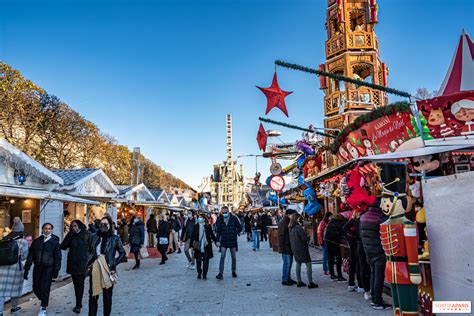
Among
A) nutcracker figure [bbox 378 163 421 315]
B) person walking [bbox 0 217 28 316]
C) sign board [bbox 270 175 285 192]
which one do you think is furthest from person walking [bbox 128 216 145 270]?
nutcracker figure [bbox 378 163 421 315]

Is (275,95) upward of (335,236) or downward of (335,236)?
upward

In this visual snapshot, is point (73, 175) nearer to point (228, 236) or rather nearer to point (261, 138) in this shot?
point (228, 236)

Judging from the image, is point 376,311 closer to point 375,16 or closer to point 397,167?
point 397,167

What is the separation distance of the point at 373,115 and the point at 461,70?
289cm

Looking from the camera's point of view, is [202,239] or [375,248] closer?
[375,248]

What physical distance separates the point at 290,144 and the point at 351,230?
23866 millimetres

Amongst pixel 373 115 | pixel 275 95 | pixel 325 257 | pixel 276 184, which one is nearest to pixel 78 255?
pixel 325 257

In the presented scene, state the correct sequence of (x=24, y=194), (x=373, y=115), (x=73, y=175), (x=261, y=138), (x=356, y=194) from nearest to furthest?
(x=356, y=194) < (x=24, y=194) < (x=373, y=115) < (x=73, y=175) < (x=261, y=138)

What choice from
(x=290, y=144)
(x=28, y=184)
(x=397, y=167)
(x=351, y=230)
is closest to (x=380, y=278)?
(x=351, y=230)

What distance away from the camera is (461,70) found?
19.3ft

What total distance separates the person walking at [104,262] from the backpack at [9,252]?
1.41m

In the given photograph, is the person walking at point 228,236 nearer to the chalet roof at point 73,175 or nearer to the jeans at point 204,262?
the jeans at point 204,262

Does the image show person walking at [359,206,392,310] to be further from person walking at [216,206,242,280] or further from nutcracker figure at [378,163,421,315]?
person walking at [216,206,242,280]

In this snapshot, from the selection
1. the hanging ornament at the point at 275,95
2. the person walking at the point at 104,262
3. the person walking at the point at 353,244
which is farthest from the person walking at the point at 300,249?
the person walking at the point at 104,262
